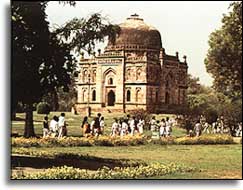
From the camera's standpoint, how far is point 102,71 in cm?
346

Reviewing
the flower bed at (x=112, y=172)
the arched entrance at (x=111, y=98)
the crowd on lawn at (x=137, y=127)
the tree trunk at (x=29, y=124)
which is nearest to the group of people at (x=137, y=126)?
the crowd on lawn at (x=137, y=127)

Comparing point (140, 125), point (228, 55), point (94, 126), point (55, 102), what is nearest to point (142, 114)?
point (140, 125)

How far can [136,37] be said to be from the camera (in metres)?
3.42

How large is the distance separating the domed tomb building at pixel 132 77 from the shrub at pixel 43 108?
18 cm

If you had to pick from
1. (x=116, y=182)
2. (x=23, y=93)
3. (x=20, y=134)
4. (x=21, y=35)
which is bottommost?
(x=116, y=182)

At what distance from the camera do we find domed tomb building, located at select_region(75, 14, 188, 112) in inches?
135

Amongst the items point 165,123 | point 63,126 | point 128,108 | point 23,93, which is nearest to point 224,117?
point 165,123

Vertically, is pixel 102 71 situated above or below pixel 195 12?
below

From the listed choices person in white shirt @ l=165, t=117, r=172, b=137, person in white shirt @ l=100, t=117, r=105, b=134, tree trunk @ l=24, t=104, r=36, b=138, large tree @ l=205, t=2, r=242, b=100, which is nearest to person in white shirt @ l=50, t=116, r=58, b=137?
tree trunk @ l=24, t=104, r=36, b=138

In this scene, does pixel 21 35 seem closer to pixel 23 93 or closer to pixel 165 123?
pixel 23 93

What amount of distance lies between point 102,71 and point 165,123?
477mm

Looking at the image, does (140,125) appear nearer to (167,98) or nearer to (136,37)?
(167,98)

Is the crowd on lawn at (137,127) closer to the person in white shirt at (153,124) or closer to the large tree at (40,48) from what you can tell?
the person in white shirt at (153,124)

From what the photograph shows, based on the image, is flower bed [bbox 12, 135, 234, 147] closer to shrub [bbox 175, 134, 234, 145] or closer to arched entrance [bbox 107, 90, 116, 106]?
shrub [bbox 175, 134, 234, 145]
